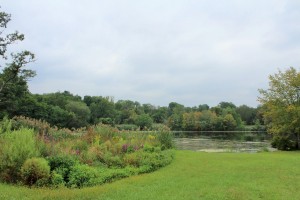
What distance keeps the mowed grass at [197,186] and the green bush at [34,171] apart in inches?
20.8

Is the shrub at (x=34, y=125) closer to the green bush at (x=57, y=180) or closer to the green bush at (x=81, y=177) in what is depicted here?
the green bush at (x=81, y=177)

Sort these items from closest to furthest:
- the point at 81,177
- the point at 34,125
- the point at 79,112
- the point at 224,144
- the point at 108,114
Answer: the point at 81,177
the point at 34,125
the point at 224,144
the point at 79,112
the point at 108,114

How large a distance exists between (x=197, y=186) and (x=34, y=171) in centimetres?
450

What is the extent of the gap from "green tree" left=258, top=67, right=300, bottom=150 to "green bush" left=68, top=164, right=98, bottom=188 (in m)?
23.1

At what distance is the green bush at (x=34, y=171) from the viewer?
8.52 m

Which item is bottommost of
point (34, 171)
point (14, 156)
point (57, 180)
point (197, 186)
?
point (197, 186)

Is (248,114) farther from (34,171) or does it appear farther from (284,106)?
(34,171)

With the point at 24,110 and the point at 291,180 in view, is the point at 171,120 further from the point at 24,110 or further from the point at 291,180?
the point at 291,180

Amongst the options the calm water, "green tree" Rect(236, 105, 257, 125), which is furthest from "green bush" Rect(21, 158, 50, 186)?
"green tree" Rect(236, 105, 257, 125)

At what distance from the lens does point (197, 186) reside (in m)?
8.88

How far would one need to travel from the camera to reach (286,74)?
30031 millimetres

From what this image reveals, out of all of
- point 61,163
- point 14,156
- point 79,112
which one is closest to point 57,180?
point 61,163

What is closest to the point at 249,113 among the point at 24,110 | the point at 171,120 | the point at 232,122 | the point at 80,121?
the point at 232,122

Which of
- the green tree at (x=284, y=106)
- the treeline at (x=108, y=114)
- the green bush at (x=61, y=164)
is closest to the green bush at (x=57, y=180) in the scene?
the green bush at (x=61, y=164)
